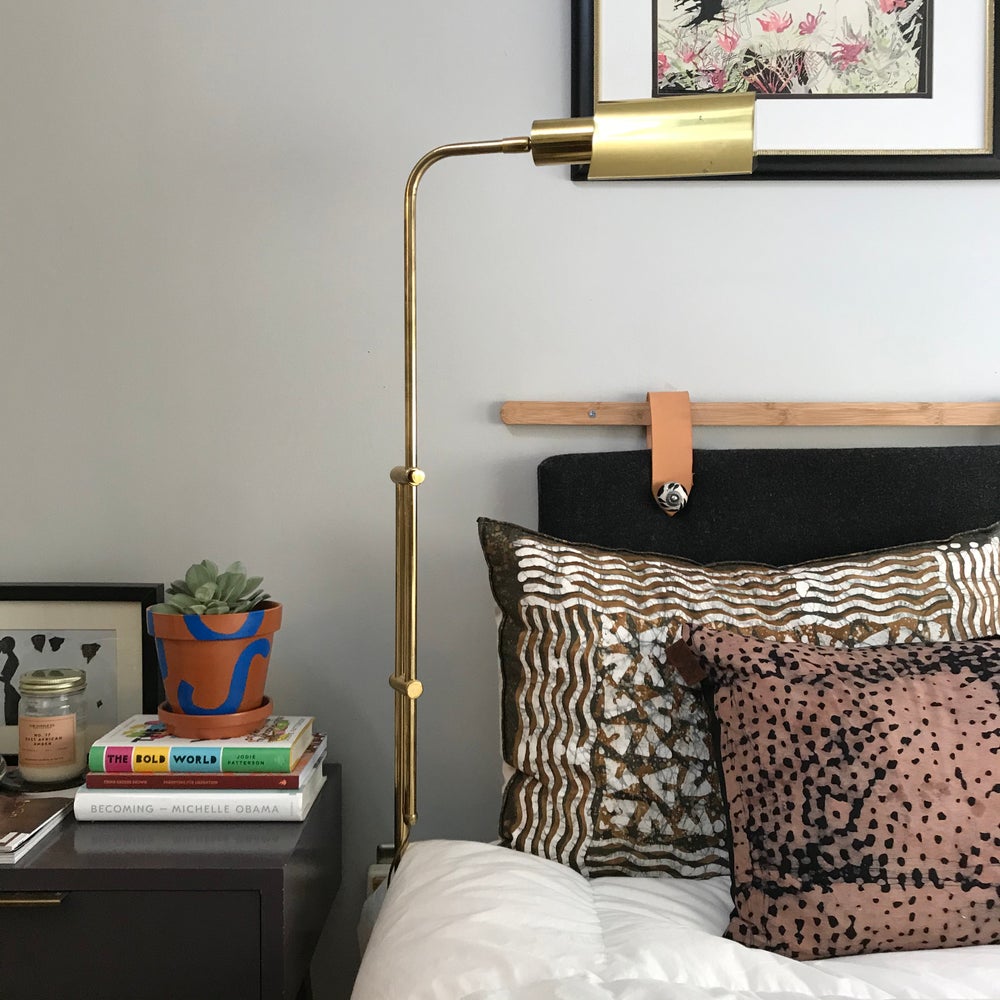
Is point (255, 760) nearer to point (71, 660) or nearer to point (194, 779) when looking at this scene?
point (194, 779)

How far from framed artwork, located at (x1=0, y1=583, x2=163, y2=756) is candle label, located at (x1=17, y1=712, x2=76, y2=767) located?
0.18 meters

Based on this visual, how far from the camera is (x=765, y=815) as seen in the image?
935 millimetres

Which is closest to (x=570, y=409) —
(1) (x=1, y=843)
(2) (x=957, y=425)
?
(2) (x=957, y=425)

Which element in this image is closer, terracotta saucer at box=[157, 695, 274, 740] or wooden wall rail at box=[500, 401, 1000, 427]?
terracotta saucer at box=[157, 695, 274, 740]

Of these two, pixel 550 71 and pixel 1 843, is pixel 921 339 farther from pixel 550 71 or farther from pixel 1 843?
pixel 1 843

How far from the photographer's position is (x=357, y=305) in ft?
4.66

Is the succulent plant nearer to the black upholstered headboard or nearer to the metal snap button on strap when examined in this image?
the black upholstered headboard

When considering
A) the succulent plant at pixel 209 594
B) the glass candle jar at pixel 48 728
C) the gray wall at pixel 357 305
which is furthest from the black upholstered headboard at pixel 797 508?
the glass candle jar at pixel 48 728

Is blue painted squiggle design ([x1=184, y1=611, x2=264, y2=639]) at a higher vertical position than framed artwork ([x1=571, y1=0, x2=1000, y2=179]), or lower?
lower

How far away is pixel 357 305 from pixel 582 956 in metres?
0.98

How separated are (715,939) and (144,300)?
3.93 feet

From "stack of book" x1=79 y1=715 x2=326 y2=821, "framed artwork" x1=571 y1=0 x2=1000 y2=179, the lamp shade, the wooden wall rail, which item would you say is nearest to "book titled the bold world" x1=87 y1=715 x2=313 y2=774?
"stack of book" x1=79 y1=715 x2=326 y2=821

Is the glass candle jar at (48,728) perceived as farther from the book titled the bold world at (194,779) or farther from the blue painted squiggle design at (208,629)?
the blue painted squiggle design at (208,629)

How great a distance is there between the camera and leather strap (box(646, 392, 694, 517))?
1.32 metres
